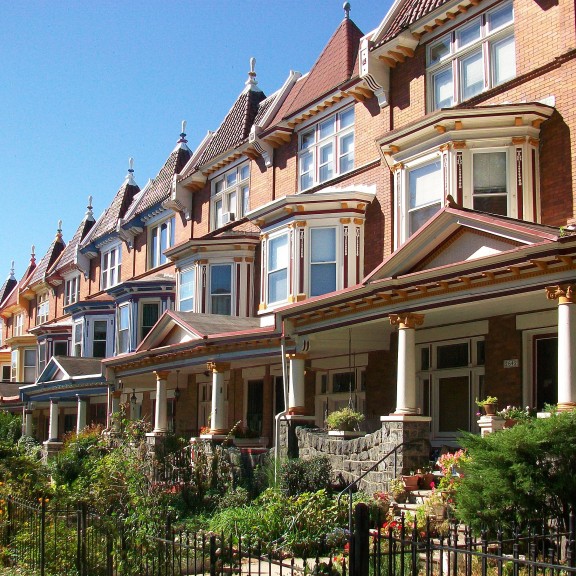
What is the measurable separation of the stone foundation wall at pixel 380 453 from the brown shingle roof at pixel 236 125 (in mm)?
14006

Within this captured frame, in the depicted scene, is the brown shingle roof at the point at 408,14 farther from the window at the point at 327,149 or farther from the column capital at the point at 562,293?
the column capital at the point at 562,293

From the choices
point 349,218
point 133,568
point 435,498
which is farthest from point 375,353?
point 133,568

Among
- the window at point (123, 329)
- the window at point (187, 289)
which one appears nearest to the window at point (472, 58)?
the window at point (187, 289)

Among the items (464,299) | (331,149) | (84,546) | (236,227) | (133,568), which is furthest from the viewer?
(236,227)

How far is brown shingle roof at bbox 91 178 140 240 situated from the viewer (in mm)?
37344

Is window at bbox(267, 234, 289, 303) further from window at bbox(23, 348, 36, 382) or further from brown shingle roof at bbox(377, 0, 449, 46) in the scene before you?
window at bbox(23, 348, 36, 382)

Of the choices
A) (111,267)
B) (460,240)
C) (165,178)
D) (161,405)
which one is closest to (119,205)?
(111,267)

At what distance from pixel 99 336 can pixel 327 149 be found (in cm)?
1664

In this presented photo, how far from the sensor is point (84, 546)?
8.77 meters

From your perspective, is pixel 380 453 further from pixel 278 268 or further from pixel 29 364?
pixel 29 364

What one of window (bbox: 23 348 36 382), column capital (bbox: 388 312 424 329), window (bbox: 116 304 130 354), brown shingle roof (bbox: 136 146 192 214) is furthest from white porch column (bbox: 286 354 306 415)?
window (bbox: 23 348 36 382)

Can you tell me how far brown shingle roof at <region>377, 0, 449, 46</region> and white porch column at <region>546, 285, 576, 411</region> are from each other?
9.38 metres

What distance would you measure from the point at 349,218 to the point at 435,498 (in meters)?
9.75

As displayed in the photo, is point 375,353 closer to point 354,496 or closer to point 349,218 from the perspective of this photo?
point 349,218
